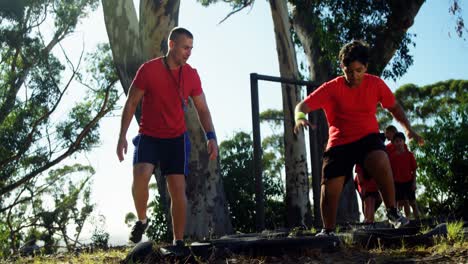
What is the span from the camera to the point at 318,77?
14.6m

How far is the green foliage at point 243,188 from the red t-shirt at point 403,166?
352 cm

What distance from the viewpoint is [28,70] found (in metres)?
19.4

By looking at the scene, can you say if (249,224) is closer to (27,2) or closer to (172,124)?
(172,124)

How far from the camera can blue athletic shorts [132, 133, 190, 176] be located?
4957 millimetres

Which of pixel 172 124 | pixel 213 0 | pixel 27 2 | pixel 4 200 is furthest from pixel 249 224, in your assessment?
pixel 4 200

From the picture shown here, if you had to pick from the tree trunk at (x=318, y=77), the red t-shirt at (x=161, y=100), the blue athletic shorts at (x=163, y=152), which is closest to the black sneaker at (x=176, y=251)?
the blue athletic shorts at (x=163, y=152)

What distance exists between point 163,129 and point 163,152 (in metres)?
0.19

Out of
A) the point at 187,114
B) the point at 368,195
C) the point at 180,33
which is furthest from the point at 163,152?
the point at 187,114

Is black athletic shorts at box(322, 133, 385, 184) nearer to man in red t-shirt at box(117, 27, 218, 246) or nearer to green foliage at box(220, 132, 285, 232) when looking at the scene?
man in red t-shirt at box(117, 27, 218, 246)

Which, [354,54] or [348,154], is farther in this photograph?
[348,154]

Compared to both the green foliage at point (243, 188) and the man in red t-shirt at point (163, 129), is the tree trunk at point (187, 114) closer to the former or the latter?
the green foliage at point (243, 188)

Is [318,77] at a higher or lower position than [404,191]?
higher

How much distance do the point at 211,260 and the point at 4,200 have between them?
1930 cm

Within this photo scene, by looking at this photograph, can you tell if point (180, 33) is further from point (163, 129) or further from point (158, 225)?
point (158, 225)
